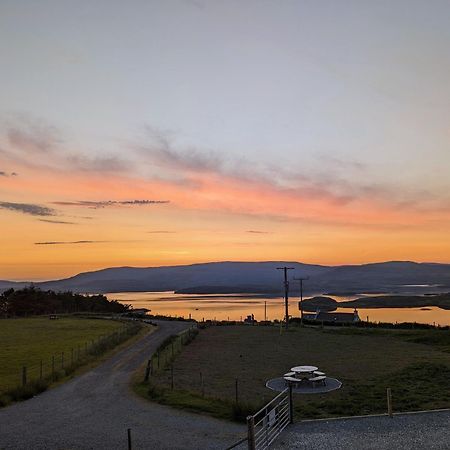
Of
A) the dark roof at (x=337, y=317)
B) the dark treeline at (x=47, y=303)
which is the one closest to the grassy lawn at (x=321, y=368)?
the dark roof at (x=337, y=317)

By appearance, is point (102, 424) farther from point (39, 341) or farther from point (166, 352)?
point (39, 341)

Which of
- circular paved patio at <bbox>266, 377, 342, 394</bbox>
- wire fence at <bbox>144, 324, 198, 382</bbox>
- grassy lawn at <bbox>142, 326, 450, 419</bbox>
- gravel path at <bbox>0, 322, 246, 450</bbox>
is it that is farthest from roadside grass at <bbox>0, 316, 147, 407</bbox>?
circular paved patio at <bbox>266, 377, 342, 394</bbox>

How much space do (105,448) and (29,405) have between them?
742 centimetres

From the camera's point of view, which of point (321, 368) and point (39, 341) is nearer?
point (321, 368)

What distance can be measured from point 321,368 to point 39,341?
91.7ft

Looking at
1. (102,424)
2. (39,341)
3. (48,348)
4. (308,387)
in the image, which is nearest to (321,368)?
(308,387)

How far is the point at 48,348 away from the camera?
38.7m

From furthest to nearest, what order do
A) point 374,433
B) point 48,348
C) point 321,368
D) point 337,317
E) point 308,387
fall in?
1. point 337,317
2. point 48,348
3. point 321,368
4. point 308,387
5. point 374,433

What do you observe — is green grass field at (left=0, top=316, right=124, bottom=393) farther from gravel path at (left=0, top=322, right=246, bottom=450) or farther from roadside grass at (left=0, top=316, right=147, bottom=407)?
gravel path at (left=0, top=322, right=246, bottom=450)

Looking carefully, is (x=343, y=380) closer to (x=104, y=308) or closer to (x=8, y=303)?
(x=104, y=308)

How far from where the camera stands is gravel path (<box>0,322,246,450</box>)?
1369 centimetres

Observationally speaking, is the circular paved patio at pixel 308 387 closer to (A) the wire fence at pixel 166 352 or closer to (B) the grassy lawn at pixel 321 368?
(B) the grassy lawn at pixel 321 368

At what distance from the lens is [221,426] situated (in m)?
14.8

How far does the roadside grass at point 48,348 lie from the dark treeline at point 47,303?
101ft
